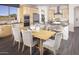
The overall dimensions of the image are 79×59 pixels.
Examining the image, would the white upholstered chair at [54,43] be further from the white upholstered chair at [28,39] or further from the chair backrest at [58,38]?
the white upholstered chair at [28,39]

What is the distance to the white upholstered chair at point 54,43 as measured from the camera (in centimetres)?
218

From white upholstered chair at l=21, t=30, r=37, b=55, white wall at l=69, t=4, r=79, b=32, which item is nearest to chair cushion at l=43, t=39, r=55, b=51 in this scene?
white upholstered chair at l=21, t=30, r=37, b=55

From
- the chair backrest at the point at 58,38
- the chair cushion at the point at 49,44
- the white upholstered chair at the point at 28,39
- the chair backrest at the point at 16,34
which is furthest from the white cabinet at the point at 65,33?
the chair backrest at the point at 16,34

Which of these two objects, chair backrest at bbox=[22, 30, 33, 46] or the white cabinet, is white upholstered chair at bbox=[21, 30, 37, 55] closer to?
chair backrest at bbox=[22, 30, 33, 46]

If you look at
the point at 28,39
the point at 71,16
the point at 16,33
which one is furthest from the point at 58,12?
the point at 16,33

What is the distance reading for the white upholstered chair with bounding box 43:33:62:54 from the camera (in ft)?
7.14

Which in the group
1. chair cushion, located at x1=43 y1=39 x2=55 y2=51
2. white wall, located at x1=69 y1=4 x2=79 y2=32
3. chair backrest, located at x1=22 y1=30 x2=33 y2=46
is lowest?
chair cushion, located at x1=43 y1=39 x2=55 y2=51

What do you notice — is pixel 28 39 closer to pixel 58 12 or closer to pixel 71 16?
pixel 58 12

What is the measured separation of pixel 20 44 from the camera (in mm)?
2232

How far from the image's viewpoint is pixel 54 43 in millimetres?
2211

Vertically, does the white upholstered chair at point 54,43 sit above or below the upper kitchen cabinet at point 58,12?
below

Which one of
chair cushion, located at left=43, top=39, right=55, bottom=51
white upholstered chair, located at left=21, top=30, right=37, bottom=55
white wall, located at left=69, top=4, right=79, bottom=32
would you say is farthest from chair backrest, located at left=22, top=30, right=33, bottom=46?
white wall, located at left=69, top=4, right=79, bottom=32

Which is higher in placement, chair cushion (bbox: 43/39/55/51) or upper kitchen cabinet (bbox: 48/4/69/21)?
upper kitchen cabinet (bbox: 48/4/69/21)
